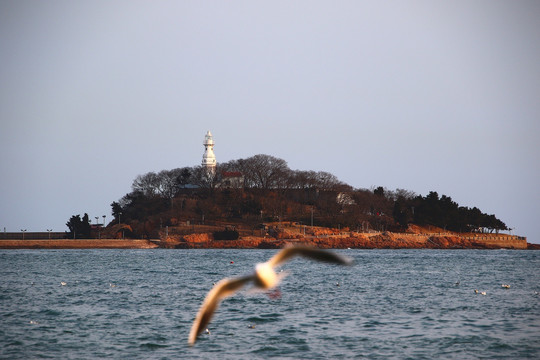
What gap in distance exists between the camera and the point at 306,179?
151500 millimetres

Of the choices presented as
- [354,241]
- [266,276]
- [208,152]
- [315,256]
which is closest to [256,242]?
[354,241]

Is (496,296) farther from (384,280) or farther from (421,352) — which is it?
(421,352)

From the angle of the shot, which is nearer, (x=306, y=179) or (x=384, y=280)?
(x=384, y=280)

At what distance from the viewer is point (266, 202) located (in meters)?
140

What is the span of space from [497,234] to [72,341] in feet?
506

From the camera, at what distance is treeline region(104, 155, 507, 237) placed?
140375mm

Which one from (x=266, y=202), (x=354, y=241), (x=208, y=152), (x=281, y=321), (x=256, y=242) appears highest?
Result: (x=208, y=152)

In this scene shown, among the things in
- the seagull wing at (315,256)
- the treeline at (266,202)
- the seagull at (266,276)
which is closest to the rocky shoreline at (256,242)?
the treeline at (266,202)

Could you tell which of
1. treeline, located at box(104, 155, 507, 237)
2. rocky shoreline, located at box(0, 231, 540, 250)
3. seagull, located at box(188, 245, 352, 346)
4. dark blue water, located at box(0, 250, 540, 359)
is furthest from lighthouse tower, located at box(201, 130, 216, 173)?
seagull, located at box(188, 245, 352, 346)

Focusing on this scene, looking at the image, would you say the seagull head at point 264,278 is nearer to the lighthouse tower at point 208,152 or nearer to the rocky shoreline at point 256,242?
the rocky shoreline at point 256,242

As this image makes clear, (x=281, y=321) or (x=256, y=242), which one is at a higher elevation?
(x=256, y=242)

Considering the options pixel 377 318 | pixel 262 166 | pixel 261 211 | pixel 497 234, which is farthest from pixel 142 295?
pixel 497 234

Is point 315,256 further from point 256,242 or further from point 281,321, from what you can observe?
point 256,242

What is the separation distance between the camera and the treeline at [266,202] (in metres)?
140
